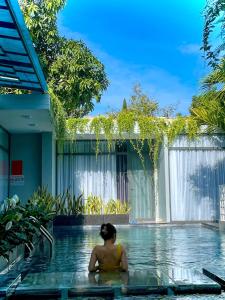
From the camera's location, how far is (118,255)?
572 centimetres

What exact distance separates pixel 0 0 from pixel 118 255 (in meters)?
3.20

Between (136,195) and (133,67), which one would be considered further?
(133,67)

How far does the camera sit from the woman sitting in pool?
5641 mm

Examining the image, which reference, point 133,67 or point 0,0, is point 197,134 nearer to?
point 0,0

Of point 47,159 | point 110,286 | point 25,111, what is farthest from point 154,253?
point 47,159

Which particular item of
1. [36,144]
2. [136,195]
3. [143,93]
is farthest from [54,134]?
[143,93]

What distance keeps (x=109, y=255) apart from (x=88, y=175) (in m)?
12.4

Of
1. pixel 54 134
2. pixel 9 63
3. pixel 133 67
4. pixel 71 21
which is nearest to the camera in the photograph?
pixel 9 63

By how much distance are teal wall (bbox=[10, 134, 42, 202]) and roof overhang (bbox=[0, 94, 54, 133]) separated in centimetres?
Result: 182

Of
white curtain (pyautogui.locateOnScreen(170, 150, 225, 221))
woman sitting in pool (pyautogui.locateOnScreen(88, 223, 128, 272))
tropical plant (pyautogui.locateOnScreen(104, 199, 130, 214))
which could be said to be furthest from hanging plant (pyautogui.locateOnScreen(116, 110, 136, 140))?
woman sitting in pool (pyautogui.locateOnScreen(88, 223, 128, 272))

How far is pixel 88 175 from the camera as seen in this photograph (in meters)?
18.1

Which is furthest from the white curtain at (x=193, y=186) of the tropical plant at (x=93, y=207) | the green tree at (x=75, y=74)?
the green tree at (x=75, y=74)

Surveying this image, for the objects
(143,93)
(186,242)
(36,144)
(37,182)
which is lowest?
(186,242)

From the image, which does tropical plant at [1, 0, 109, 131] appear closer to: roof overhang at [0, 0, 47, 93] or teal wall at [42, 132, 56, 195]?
teal wall at [42, 132, 56, 195]
